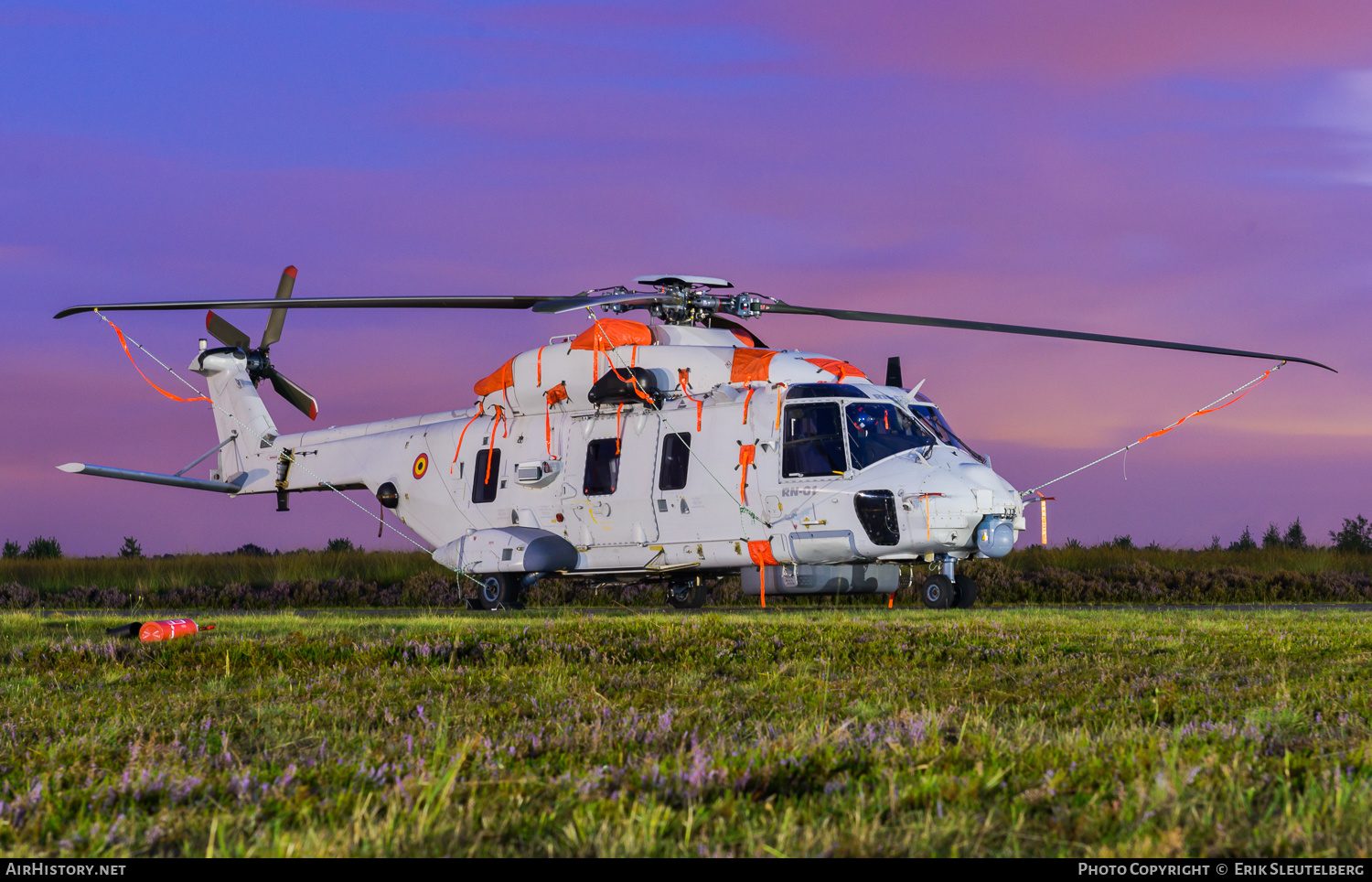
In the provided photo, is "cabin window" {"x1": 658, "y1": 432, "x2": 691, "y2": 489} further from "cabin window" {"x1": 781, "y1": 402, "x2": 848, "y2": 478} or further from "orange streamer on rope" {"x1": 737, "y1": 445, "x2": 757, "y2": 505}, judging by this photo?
"cabin window" {"x1": 781, "y1": 402, "x2": 848, "y2": 478}

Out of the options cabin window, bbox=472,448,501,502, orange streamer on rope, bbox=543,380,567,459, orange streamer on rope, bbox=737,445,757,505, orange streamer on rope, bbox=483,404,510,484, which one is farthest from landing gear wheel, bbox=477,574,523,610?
orange streamer on rope, bbox=737,445,757,505

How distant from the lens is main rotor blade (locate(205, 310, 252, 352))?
26.4m

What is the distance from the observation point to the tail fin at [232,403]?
26.0 meters

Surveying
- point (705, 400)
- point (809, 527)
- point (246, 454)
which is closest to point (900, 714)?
point (809, 527)

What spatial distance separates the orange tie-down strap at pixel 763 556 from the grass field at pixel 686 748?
817 cm

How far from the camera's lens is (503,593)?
810 inches

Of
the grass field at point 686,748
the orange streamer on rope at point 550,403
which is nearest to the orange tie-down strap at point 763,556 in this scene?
the orange streamer on rope at point 550,403

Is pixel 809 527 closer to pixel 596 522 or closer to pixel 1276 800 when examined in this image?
pixel 596 522

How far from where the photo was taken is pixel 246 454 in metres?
25.9

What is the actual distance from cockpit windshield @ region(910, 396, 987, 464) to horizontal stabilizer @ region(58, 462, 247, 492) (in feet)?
52.6

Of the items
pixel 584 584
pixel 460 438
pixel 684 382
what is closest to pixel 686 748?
pixel 684 382

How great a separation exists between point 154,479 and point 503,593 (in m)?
9.20

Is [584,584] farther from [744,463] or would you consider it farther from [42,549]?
Result: [42,549]

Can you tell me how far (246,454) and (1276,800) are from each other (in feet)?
83.1
